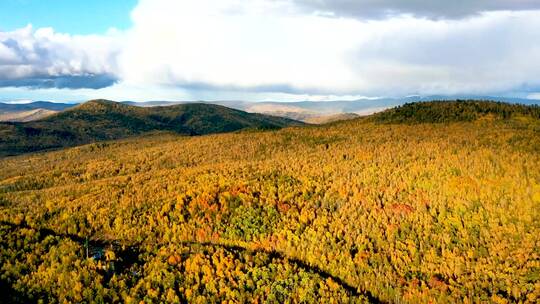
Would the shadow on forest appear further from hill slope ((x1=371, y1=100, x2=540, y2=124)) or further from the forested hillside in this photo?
hill slope ((x1=371, y1=100, x2=540, y2=124))

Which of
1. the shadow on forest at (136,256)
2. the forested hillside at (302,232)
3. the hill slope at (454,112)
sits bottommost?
the shadow on forest at (136,256)

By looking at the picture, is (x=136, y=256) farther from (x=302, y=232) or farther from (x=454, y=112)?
(x=454, y=112)

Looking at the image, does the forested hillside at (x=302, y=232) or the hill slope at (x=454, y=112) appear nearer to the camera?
the forested hillside at (x=302, y=232)

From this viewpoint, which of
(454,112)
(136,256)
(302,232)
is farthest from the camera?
(454,112)

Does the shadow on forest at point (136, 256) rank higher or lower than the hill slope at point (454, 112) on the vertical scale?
lower

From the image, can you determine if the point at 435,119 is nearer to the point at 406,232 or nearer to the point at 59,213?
the point at 406,232

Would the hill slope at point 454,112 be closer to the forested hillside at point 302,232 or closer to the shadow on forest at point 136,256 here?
the forested hillside at point 302,232

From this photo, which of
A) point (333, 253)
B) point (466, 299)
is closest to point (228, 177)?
point (333, 253)

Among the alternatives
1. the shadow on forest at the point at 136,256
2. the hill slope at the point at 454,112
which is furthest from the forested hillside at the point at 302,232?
the hill slope at the point at 454,112

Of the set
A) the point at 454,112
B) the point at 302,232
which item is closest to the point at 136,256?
the point at 302,232
